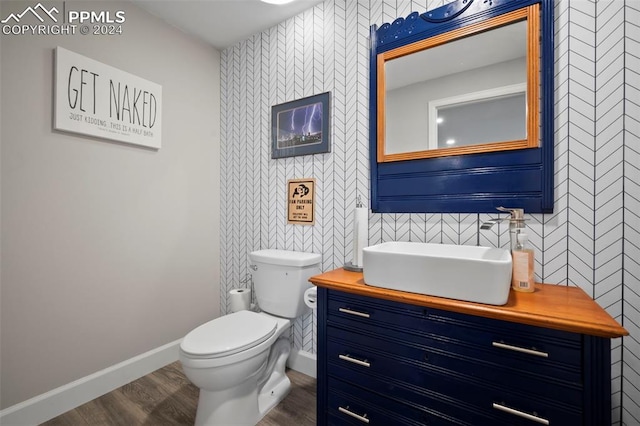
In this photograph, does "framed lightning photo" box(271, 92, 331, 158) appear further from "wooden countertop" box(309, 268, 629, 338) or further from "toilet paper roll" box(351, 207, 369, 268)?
"wooden countertop" box(309, 268, 629, 338)

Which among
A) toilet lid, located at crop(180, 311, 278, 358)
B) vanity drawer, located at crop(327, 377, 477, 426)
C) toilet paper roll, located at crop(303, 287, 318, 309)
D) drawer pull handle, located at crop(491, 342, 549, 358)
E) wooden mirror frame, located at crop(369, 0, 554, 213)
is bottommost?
vanity drawer, located at crop(327, 377, 477, 426)

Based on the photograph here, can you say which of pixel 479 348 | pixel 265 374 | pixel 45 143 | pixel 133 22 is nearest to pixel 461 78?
pixel 479 348

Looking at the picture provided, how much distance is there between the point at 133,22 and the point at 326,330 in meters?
2.27

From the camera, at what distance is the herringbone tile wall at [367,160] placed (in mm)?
1101

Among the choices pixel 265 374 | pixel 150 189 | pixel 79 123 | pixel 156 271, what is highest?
pixel 79 123

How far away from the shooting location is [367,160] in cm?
167

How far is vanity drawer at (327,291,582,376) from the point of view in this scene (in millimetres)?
844

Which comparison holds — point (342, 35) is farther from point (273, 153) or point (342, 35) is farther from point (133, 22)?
point (133, 22)

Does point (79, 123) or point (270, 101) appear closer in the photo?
point (79, 123)

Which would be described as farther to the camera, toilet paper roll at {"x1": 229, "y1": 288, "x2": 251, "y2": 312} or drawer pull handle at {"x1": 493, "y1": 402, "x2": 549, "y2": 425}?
toilet paper roll at {"x1": 229, "y1": 288, "x2": 251, "y2": 312}

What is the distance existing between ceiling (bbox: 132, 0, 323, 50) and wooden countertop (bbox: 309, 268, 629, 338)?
6.03 ft

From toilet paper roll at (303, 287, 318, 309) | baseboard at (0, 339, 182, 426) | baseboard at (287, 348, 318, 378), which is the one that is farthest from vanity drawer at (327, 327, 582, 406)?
baseboard at (0, 339, 182, 426)

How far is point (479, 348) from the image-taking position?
3.13ft

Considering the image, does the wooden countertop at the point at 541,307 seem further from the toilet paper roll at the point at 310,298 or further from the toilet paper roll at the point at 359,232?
the toilet paper roll at the point at 310,298
